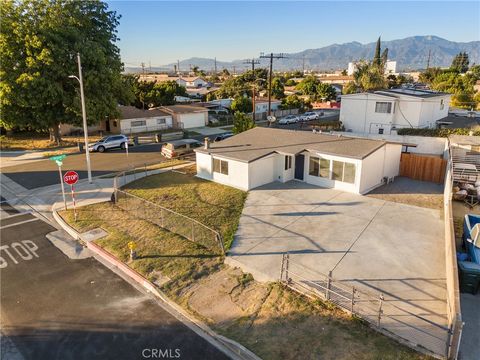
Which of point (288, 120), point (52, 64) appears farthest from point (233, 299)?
point (288, 120)

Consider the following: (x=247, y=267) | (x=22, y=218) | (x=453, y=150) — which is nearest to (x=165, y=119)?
(x=22, y=218)

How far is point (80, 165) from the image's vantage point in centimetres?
3052

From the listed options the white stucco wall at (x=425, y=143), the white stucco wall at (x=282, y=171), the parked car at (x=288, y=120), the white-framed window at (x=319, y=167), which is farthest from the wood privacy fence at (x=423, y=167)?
the parked car at (x=288, y=120)

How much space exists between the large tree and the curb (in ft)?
74.4

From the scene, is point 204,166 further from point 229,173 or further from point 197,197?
point 197,197

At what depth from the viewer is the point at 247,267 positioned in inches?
534

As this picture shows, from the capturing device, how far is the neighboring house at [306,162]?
22188 mm

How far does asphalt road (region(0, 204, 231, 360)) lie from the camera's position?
9695 millimetres

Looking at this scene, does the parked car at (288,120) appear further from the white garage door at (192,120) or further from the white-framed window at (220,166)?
the white-framed window at (220,166)

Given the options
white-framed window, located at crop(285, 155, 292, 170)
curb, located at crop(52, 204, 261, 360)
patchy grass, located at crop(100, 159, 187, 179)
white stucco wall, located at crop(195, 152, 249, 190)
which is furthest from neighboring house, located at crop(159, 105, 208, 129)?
curb, located at crop(52, 204, 261, 360)

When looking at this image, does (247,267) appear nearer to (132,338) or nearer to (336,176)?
(132,338)

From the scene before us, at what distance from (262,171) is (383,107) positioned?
22.9 meters

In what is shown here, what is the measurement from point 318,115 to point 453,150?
3716 centimetres

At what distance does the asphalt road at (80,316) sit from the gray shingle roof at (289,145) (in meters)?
12.2
